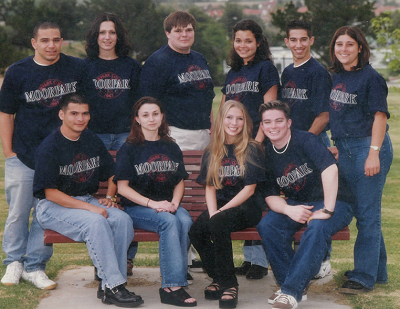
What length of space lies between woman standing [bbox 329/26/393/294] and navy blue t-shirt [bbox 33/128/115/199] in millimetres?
1782

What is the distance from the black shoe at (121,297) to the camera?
394 centimetres

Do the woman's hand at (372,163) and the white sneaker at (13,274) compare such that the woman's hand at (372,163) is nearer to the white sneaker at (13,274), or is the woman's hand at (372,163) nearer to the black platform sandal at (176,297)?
the black platform sandal at (176,297)

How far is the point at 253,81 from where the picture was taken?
475 centimetres

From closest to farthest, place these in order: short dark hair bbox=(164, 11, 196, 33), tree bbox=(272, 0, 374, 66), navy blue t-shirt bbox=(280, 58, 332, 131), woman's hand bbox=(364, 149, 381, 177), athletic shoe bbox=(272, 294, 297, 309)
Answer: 1. athletic shoe bbox=(272, 294, 297, 309)
2. woman's hand bbox=(364, 149, 381, 177)
3. navy blue t-shirt bbox=(280, 58, 332, 131)
4. short dark hair bbox=(164, 11, 196, 33)
5. tree bbox=(272, 0, 374, 66)

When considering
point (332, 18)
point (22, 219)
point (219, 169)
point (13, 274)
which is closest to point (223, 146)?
point (219, 169)

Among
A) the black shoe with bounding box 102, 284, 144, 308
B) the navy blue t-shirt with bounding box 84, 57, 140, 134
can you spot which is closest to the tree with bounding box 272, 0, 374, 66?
the navy blue t-shirt with bounding box 84, 57, 140, 134

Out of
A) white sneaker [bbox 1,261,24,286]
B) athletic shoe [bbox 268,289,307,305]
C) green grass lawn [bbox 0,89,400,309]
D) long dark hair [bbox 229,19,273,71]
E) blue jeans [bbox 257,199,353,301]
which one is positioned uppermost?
long dark hair [bbox 229,19,273,71]

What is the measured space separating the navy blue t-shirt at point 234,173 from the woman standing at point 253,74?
1.52 feet

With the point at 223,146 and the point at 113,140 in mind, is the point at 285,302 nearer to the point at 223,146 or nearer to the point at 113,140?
the point at 223,146

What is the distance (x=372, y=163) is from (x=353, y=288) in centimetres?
93

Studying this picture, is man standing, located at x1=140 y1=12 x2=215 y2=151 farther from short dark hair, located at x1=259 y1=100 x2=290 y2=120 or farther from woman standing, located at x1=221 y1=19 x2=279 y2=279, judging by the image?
short dark hair, located at x1=259 y1=100 x2=290 y2=120

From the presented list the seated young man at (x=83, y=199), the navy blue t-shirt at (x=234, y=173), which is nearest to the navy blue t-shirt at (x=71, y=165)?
the seated young man at (x=83, y=199)

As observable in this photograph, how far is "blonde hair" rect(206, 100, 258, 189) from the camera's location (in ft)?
14.1

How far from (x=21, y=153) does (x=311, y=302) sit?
2416 millimetres
